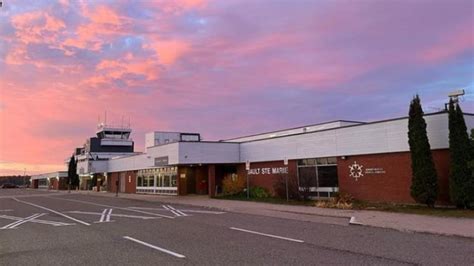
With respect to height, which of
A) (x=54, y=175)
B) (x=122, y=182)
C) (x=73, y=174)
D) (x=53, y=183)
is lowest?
(x=122, y=182)

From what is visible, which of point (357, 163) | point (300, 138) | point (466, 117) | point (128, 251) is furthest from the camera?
point (300, 138)

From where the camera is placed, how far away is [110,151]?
9594 centimetres

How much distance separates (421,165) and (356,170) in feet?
20.9

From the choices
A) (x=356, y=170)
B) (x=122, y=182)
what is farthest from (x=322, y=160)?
(x=122, y=182)

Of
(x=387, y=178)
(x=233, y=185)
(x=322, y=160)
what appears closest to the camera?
(x=387, y=178)

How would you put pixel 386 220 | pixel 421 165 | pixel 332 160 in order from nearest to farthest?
pixel 386 220, pixel 421 165, pixel 332 160

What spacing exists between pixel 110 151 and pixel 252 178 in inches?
2560

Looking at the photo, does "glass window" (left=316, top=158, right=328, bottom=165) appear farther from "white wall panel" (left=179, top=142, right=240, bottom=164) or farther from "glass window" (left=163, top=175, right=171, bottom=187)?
"glass window" (left=163, top=175, right=171, bottom=187)

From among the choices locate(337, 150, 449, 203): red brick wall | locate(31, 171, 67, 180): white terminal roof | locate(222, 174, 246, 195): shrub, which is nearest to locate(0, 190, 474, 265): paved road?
locate(337, 150, 449, 203): red brick wall

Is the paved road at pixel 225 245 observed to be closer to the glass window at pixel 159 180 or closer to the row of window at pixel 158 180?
the row of window at pixel 158 180

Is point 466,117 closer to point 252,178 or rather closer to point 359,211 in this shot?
point 359,211

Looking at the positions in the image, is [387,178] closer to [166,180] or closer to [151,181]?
[166,180]

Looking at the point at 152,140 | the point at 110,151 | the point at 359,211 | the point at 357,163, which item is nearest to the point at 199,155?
the point at 357,163

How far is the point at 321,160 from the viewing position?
101ft
